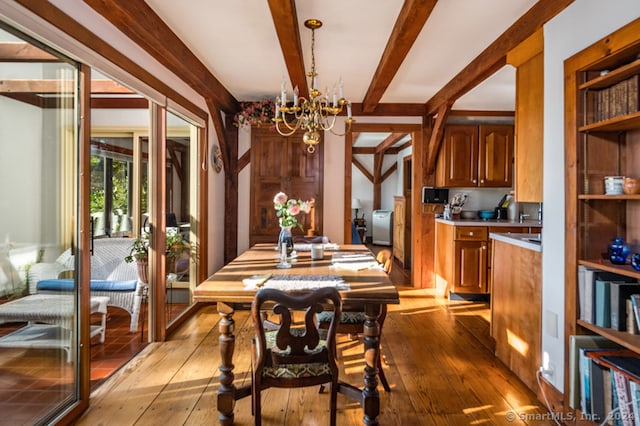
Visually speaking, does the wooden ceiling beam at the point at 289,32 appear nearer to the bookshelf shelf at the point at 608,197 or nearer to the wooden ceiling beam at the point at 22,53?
the wooden ceiling beam at the point at 22,53

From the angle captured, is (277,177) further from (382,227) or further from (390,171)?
(390,171)

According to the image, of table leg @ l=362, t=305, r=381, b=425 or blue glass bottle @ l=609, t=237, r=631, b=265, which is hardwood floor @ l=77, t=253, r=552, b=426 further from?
blue glass bottle @ l=609, t=237, r=631, b=265

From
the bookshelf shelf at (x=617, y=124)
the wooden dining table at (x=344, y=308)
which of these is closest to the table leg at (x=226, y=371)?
the wooden dining table at (x=344, y=308)

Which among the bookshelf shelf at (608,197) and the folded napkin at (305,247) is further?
the folded napkin at (305,247)

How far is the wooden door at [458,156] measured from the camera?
17.0ft

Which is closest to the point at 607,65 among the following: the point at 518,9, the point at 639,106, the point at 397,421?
the point at 639,106

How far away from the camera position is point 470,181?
5234mm

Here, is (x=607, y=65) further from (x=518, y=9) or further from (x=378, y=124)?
(x=378, y=124)

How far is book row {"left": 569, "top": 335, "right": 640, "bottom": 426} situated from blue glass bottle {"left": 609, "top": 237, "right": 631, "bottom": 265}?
435mm

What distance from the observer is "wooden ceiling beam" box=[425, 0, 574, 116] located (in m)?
2.42

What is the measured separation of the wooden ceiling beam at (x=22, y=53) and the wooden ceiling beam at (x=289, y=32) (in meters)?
1.20

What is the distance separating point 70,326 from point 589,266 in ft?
8.97

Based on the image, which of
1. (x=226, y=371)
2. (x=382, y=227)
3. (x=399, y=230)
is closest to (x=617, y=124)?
(x=226, y=371)

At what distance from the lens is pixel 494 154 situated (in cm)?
527
